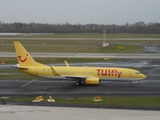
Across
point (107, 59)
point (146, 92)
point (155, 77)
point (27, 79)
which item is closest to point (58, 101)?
point (146, 92)

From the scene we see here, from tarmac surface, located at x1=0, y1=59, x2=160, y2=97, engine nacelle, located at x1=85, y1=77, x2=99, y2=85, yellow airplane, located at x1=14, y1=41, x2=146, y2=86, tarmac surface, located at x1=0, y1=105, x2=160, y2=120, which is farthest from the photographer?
yellow airplane, located at x1=14, y1=41, x2=146, y2=86

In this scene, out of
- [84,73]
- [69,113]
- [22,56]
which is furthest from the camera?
[22,56]

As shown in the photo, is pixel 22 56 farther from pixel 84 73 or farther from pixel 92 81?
pixel 92 81

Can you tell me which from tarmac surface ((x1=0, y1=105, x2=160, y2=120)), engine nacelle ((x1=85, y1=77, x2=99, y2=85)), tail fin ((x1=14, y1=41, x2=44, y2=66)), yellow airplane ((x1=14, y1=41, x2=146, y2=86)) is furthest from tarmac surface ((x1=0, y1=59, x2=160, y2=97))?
tarmac surface ((x1=0, y1=105, x2=160, y2=120))

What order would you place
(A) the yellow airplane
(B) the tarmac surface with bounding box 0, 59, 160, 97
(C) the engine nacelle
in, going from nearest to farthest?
(B) the tarmac surface with bounding box 0, 59, 160, 97 → (C) the engine nacelle → (A) the yellow airplane

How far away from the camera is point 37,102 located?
111 feet

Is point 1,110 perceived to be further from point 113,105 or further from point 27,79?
point 27,79

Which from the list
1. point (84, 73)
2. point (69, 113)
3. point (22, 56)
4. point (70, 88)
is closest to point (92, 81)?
point (84, 73)

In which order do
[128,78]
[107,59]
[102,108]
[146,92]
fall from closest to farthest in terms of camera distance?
[102,108], [146,92], [128,78], [107,59]

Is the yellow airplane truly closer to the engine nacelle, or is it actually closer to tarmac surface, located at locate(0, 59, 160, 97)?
the engine nacelle

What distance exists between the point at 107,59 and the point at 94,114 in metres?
44.1

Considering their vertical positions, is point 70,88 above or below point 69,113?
below

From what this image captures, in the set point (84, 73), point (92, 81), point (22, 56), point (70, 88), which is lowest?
point (70, 88)

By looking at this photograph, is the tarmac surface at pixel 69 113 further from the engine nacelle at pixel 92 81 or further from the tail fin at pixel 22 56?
the tail fin at pixel 22 56
